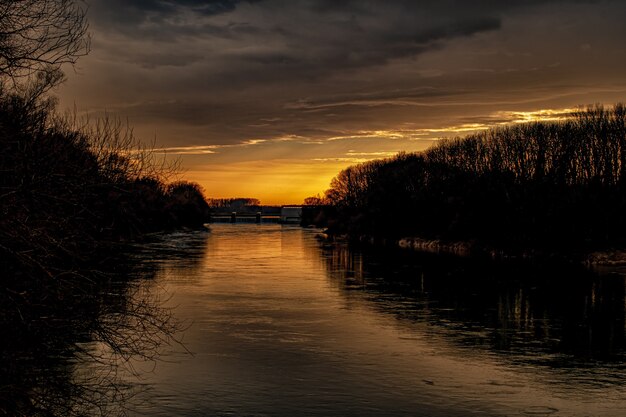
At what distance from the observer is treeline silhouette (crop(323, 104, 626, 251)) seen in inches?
2783

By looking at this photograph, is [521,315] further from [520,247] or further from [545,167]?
[545,167]

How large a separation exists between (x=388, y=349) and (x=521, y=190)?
60824 millimetres

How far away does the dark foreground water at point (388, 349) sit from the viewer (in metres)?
18.2

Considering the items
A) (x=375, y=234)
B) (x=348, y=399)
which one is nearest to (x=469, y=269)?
(x=348, y=399)

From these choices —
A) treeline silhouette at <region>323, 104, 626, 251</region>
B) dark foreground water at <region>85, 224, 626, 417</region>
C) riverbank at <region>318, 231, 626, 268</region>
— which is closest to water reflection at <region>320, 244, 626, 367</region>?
dark foreground water at <region>85, 224, 626, 417</region>

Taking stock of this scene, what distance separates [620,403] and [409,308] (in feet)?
56.2

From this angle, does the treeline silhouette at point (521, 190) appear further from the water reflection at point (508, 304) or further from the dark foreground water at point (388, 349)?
the dark foreground water at point (388, 349)

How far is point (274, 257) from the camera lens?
72500 millimetres

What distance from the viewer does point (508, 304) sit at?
36.9m

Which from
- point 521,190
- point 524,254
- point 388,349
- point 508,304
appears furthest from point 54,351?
point 521,190

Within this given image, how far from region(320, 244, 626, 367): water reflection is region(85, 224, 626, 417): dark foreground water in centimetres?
11

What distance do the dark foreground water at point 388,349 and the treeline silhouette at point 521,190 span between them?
22.6 meters

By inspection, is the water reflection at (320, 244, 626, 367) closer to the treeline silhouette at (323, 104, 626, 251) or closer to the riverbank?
the riverbank

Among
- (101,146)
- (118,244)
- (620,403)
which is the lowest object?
(620,403)
